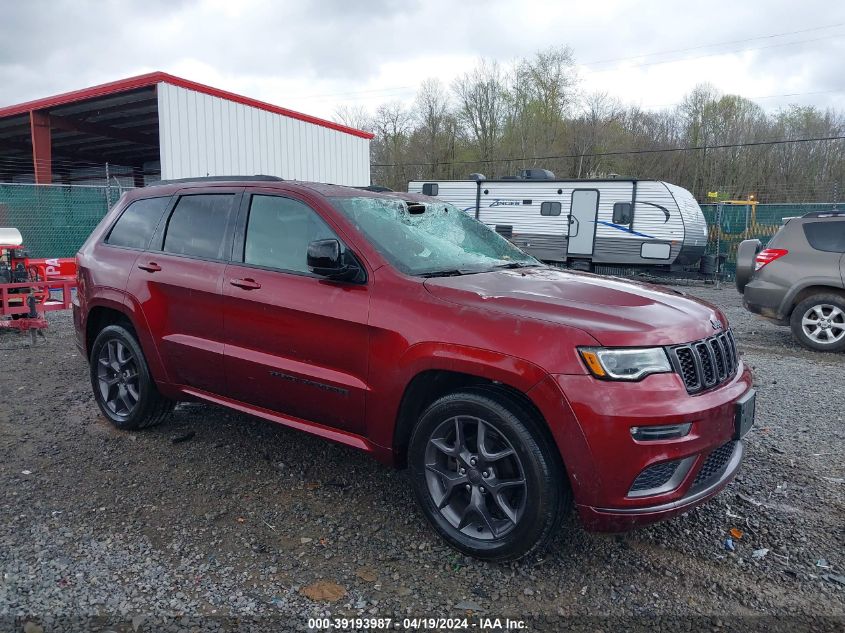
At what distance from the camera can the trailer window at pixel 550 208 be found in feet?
55.9

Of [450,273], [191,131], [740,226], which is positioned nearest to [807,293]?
[450,273]

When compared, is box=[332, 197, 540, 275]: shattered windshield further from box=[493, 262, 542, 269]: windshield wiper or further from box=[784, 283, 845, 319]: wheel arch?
box=[784, 283, 845, 319]: wheel arch

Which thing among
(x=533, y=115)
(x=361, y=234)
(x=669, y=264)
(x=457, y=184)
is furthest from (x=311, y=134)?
(x=533, y=115)

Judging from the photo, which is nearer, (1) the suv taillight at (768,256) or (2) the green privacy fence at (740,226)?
(1) the suv taillight at (768,256)

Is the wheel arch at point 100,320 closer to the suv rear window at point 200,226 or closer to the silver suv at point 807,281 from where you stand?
the suv rear window at point 200,226

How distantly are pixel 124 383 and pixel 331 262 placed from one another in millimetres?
2315

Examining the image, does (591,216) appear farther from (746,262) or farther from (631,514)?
(631,514)

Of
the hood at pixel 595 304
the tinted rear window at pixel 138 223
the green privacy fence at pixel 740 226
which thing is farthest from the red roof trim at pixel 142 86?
the hood at pixel 595 304

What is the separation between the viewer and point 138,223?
15.2 ft

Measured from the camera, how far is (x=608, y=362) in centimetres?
262

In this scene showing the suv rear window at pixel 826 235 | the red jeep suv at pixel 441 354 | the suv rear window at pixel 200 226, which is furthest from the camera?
the suv rear window at pixel 826 235

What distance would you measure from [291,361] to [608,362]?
1745 mm

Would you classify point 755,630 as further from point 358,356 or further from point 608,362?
point 358,356

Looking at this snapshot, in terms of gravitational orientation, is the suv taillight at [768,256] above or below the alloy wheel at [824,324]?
above
